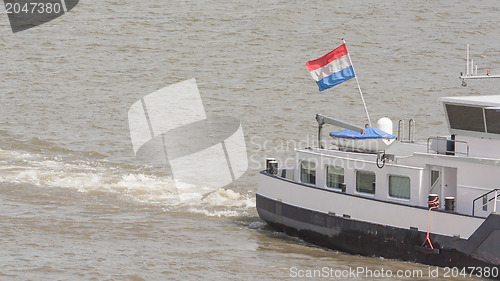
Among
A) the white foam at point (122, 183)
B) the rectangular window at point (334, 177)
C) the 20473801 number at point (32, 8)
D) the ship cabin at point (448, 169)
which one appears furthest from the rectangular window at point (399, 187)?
the 20473801 number at point (32, 8)

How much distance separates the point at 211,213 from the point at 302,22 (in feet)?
79.6

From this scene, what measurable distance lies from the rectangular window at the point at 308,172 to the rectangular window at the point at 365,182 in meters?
1.57

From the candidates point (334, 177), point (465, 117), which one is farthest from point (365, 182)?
point (465, 117)

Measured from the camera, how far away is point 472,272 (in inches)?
752

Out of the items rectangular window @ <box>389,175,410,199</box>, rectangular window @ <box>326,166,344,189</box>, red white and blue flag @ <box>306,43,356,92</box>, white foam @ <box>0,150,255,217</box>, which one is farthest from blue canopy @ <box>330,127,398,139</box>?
white foam @ <box>0,150,255,217</box>

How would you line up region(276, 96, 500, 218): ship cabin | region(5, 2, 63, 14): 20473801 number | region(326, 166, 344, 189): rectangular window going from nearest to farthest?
region(276, 96, 500, 218): ship cabin
region(326, 166, 344, 189): rectangular window
region(5, 2, 63, 14): 20473801 number

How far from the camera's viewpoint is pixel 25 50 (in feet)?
147

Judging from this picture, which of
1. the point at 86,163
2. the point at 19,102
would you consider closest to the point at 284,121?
the point at 86,163

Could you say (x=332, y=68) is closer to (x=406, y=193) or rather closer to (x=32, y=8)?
(x=406, y=193)

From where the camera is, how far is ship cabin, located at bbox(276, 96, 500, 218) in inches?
764

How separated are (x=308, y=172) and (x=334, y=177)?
0.96 m

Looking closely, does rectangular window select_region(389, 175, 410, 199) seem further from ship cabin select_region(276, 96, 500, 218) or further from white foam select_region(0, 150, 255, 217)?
white foam select_region(0, 150, 255, 217)

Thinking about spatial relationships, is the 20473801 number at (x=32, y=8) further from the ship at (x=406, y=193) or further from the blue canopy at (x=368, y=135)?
the blue canopy at (x=368, y=135)

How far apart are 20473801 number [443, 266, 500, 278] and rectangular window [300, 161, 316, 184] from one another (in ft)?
16.1
